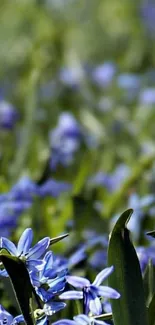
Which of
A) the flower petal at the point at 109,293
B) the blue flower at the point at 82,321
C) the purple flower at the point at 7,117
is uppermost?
the purple flower at the point at 7,117

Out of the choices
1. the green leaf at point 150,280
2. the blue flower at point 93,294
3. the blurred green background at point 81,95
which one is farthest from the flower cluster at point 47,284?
the blurred green background at point 81,95

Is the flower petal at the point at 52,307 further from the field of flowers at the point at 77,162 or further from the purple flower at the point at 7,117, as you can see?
the purple flower at the point at 7,117

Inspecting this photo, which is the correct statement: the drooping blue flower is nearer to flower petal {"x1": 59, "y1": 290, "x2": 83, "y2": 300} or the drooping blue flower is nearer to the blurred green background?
the blurred green background

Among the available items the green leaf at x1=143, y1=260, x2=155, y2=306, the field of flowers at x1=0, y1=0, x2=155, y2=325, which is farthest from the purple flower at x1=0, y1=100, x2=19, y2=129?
the green leaf at x1=143, y1=260, x2=155, y2=306

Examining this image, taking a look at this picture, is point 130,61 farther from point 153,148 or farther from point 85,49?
point 153,148

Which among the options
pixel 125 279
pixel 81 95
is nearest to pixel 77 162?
pixel 81 95

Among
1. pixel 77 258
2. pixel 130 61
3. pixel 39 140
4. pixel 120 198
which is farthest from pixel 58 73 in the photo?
pixel 77 258

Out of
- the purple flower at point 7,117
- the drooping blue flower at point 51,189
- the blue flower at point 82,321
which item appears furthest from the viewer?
the purple flower at point 7,117

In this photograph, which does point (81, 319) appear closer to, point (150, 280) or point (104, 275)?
point (104, 275)
